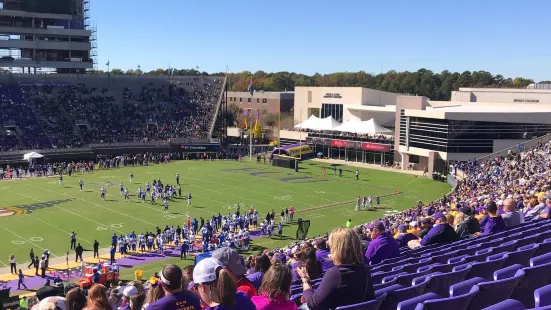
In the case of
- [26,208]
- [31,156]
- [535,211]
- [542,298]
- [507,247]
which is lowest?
[26,208]

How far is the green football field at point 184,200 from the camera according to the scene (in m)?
28.5

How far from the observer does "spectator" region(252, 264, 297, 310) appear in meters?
4.34

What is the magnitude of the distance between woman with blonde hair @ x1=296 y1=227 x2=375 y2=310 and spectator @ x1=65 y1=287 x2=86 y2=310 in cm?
206

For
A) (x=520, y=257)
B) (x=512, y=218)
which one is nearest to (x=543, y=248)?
(x=520, y=257)

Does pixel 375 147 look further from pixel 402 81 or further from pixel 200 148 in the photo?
pixel 402 81

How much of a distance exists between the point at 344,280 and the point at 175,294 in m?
1.41

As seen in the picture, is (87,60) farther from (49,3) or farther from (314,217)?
(314,217)

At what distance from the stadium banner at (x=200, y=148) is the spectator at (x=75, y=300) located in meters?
57.0

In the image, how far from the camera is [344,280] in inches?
175

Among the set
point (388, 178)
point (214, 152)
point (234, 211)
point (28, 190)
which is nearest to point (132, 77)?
point (214, 152)

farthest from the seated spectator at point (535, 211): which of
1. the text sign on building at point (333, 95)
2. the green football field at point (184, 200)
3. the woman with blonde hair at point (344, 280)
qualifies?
the text sign on building at point (333, 95)

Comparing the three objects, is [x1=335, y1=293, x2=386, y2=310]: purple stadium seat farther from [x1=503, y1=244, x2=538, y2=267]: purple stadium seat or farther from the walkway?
the walkway

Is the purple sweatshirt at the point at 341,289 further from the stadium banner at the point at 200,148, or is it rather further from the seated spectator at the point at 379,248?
the stadium banner at the point at 200,148

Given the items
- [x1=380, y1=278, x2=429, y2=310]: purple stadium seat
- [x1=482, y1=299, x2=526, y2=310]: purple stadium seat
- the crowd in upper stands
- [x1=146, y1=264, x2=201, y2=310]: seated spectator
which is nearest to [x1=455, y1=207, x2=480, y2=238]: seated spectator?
[x1=380, y1=278, x2=429, y2=310]: purple stadium seat
